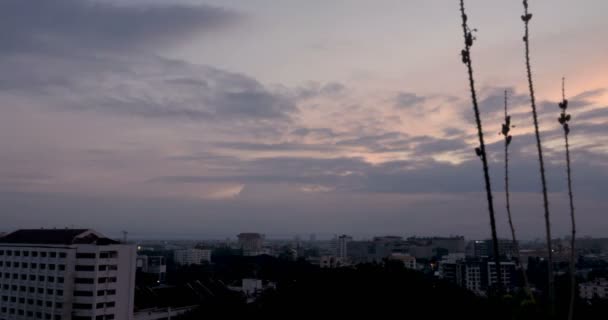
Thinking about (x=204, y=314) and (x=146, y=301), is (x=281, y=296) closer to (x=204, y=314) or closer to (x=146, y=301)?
(x=204, y=314)

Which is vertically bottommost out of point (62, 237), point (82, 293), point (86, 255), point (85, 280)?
point (82, 293)

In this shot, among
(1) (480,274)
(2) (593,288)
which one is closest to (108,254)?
(2) (593,288)

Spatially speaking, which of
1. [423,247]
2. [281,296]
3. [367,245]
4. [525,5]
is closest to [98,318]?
[281,296]

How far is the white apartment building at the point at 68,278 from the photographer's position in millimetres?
36281

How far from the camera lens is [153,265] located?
80.6m

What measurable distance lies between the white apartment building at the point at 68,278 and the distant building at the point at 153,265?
95.2ft

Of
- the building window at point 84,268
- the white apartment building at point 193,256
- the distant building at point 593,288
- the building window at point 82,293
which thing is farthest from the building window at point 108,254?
the white apartment building at point 193,256

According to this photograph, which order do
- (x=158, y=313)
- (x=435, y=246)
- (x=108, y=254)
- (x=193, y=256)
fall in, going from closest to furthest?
(x=108, y=254) → (x=158, y=313) → (x=193, y=256) → (x=435, y=246)

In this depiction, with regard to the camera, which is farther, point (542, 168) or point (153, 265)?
point (153, 265)

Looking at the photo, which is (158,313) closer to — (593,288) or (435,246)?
(593,288)

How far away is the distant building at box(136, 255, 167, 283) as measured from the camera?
7156 centimetres

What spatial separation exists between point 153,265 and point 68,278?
45499 mm

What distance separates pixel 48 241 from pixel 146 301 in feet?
32.3

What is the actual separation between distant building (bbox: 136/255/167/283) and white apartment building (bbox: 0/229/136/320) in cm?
2902
